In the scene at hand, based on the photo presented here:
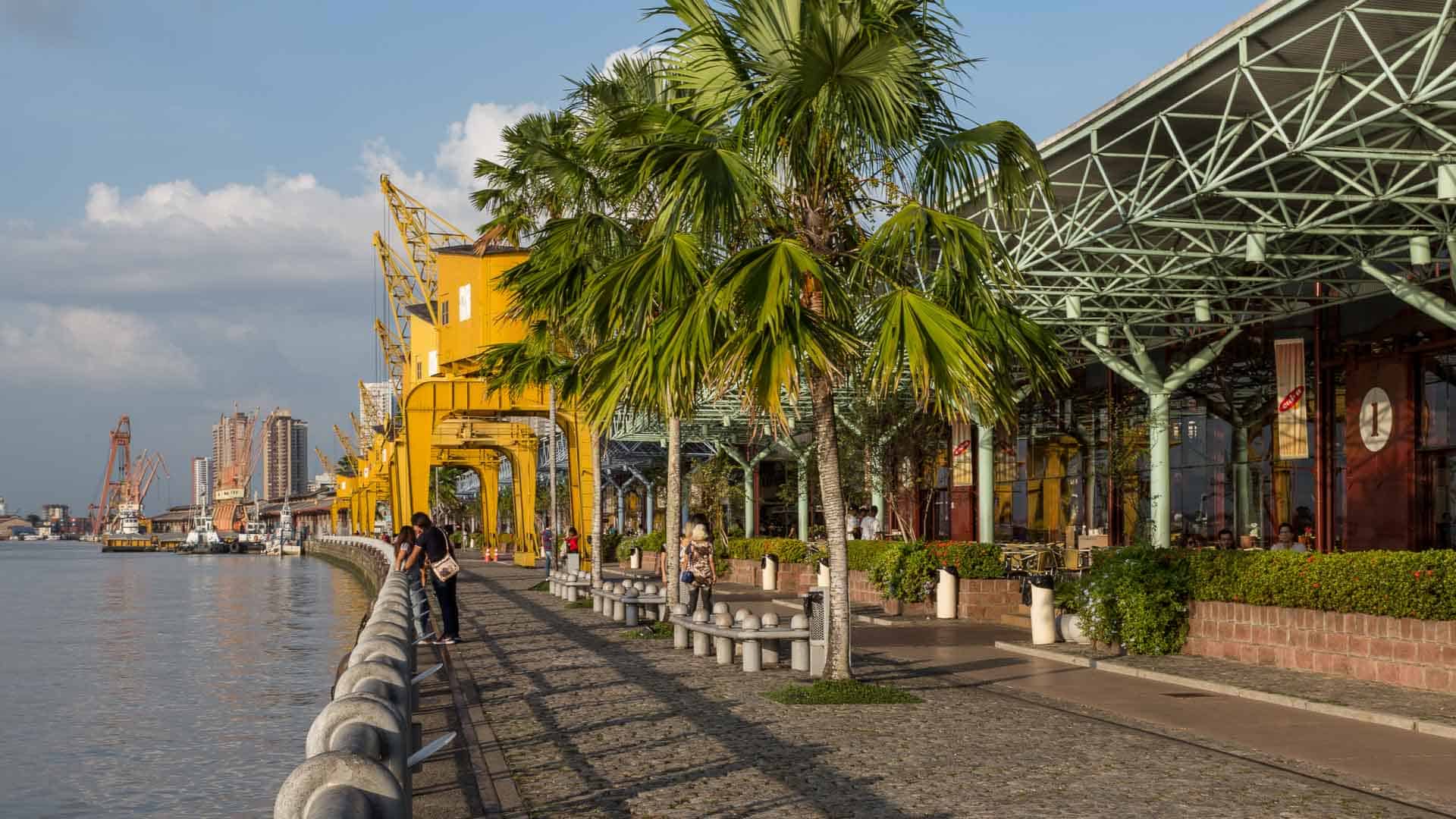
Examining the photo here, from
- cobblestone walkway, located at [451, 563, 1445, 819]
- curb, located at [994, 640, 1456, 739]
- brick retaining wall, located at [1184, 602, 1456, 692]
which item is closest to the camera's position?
cobblestone walkway, located at [451, 563, 1445, 819]

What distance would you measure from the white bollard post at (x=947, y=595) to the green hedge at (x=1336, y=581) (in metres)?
7.48

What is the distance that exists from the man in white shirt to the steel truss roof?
384 inches

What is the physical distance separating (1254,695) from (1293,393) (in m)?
13.4

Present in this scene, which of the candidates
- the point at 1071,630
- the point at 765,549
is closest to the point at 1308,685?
the point at 1071,630

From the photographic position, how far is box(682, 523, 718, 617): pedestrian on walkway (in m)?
21.2

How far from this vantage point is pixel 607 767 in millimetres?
10383

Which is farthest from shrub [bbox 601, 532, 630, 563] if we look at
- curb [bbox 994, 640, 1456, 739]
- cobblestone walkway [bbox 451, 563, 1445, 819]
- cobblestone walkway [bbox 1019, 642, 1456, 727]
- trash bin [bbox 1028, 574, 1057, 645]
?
cobblestone walkway [bbox 451, 563, 1445, 819]

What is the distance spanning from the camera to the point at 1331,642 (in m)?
16.1

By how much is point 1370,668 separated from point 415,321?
63030 mm

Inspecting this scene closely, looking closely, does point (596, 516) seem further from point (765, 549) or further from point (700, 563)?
point (765, 549)

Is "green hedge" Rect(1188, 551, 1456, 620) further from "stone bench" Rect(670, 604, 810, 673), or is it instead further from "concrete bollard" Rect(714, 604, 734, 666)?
"concrete bollard" Rect(714, 604, 734, 666)

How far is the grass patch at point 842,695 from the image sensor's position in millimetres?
13781

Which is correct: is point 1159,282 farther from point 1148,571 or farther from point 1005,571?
point 1148,571

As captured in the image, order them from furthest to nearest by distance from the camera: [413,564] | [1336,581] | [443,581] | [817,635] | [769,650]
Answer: [413,564], [443,581], [769,650], [1336,581], [817,635]
